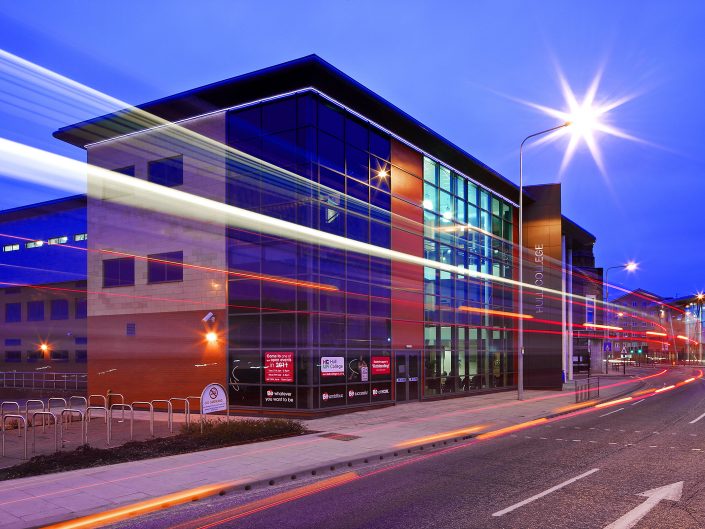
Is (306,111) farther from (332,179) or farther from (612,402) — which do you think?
(612,402)

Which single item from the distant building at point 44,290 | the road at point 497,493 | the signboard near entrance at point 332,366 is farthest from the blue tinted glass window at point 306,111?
the distant building at point 44,290

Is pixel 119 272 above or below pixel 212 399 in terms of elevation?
above

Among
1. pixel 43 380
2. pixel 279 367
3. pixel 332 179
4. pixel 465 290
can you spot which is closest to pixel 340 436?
pixel 279 367

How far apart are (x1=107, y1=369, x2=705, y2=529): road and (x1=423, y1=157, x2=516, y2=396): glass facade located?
41.7ft

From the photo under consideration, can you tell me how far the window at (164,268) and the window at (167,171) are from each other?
296 centimetres

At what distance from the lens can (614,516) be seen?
8102 millimetres

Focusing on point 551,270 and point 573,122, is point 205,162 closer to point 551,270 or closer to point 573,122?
point 573,122

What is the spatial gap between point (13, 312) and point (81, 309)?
7809mm

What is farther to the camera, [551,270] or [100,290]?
[551,270]

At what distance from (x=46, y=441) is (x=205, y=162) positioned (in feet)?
38.2

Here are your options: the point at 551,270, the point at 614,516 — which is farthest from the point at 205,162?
the point at 551,270

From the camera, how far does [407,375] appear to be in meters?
24.7

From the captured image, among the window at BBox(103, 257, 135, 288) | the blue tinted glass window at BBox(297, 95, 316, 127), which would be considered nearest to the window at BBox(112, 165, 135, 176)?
the window at BBox(103, 257, 135, 288)

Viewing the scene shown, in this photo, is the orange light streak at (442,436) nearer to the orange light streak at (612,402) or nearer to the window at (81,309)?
the orange light streak at (612,402)
